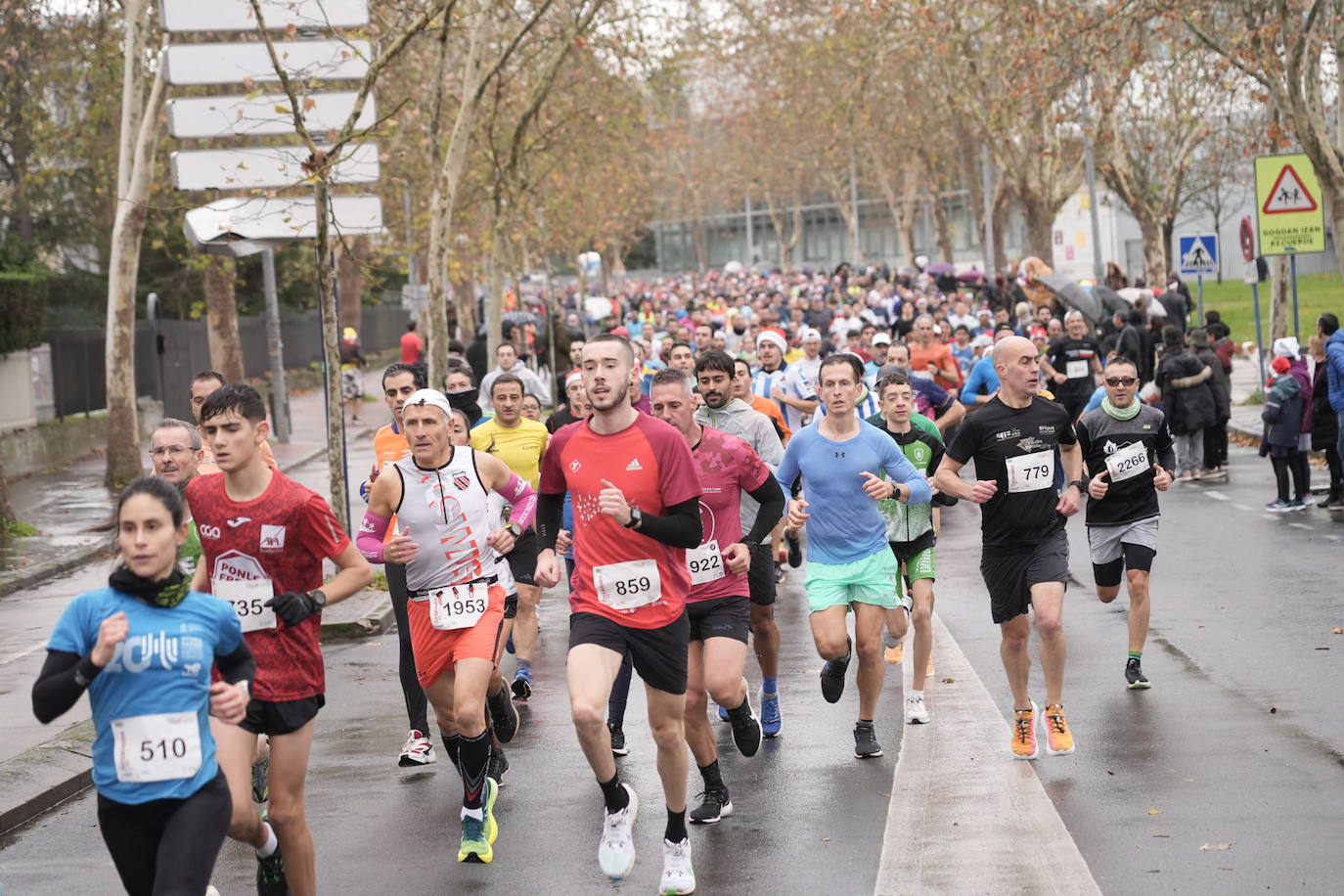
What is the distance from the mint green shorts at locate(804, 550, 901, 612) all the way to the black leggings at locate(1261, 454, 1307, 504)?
411 inches

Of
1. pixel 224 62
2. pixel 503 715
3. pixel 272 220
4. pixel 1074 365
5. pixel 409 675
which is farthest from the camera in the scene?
pixel 1074 365

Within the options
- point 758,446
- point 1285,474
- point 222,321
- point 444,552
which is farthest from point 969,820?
point 222,321

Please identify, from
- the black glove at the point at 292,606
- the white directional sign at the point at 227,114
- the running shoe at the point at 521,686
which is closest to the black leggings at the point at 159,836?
the black glove at the point at 292,606

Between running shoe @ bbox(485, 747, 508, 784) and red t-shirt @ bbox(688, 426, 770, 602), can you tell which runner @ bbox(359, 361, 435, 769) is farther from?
red t-shirt @ bbox(688, 426, 770, 602)

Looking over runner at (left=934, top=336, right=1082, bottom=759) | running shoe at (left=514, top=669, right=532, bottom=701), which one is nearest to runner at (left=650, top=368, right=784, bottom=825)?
runner at (left=934, top=336, right=1082, bottom=759)

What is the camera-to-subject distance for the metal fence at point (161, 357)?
28.7 m

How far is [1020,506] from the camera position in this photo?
339 inches

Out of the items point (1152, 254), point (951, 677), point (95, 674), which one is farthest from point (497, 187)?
point (1152, 254)

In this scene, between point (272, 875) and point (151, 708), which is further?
point (272, 875)

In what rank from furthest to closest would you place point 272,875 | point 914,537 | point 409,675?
point 914,537, point 409,675, point 272,875

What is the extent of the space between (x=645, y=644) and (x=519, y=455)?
13.3 ft

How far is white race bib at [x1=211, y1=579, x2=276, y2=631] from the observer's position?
609 cm

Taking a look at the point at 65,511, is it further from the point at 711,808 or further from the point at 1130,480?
the point at 711,808

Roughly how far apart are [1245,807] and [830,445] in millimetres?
2524
